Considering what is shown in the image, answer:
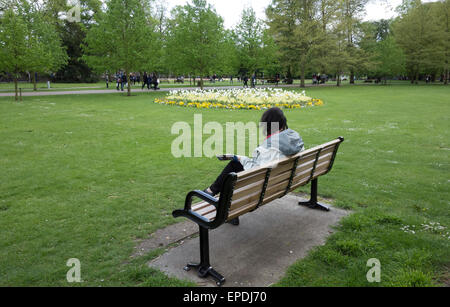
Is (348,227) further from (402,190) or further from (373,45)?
(373,45)

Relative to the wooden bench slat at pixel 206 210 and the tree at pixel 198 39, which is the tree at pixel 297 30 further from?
the wooden bench slat at pixel 206 210

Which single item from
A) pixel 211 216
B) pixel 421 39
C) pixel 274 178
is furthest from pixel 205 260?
pixel 421 39

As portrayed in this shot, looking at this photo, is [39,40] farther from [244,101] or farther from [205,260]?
[205,260]

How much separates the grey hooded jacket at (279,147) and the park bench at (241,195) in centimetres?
11

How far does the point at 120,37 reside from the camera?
2398 cm

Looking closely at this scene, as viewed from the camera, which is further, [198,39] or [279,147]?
[198,39]

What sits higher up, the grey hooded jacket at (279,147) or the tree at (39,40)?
the tree at (39,40)

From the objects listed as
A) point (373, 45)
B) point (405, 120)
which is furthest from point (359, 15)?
point (405, 120)

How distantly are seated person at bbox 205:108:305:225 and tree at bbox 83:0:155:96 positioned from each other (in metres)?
22.0

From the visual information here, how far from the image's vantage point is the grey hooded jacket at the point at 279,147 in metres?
3.60

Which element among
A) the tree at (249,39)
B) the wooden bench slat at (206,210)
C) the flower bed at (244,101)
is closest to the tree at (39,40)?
the flower bed at (244,101)

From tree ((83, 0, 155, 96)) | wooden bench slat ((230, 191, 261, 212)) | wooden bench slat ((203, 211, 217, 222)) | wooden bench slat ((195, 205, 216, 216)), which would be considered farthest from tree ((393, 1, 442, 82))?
wooden bench slat ((203, 211, 217, 222))

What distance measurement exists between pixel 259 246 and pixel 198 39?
84.8ft

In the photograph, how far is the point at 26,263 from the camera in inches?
130
